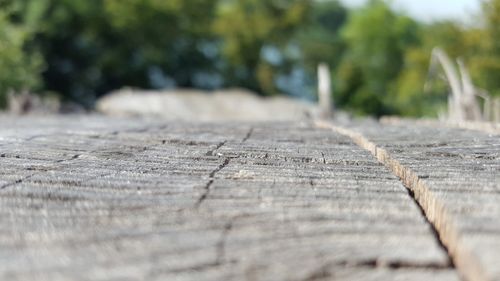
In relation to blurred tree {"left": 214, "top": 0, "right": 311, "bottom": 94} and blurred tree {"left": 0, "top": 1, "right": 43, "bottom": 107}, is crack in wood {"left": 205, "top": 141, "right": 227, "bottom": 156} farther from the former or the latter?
blurred tree {"left": 214, "top": 0, "right": 311, "bottom": 94}

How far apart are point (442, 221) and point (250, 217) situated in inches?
10.1

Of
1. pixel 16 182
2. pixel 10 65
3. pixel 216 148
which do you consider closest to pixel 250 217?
pixel 16 182

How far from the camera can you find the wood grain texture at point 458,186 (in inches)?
34.1

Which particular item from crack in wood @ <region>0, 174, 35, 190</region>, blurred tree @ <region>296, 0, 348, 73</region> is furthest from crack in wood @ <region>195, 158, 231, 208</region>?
blurred tree @ <region>296, 0, 348, 73</region>

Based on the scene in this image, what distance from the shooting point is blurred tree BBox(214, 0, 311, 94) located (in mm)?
28531

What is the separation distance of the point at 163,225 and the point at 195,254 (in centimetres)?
14

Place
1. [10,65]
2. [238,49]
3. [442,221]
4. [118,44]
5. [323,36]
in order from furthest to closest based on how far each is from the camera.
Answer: [323,36] → [238,49] → [118,44] → [10,65] → [442,221]

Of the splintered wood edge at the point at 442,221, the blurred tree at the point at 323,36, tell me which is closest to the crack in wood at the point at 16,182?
the splintered wood edge at the point at 442,221

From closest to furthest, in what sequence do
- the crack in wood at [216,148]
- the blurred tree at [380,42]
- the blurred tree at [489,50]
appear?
1. the crack in wood at [216,148]
2. the blurred tree at [489,50]
3. the blurred tree at [380,42]

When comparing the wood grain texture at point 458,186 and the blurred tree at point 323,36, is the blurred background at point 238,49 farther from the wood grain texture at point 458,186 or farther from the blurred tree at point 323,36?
the wood grain texture at point 458,186

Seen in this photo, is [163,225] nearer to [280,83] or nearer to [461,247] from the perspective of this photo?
[461,247]

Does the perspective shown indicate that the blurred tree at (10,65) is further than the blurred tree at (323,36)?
No

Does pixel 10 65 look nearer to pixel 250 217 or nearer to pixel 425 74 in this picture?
pixel 250 217

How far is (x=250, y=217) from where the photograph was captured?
3.44 ft
